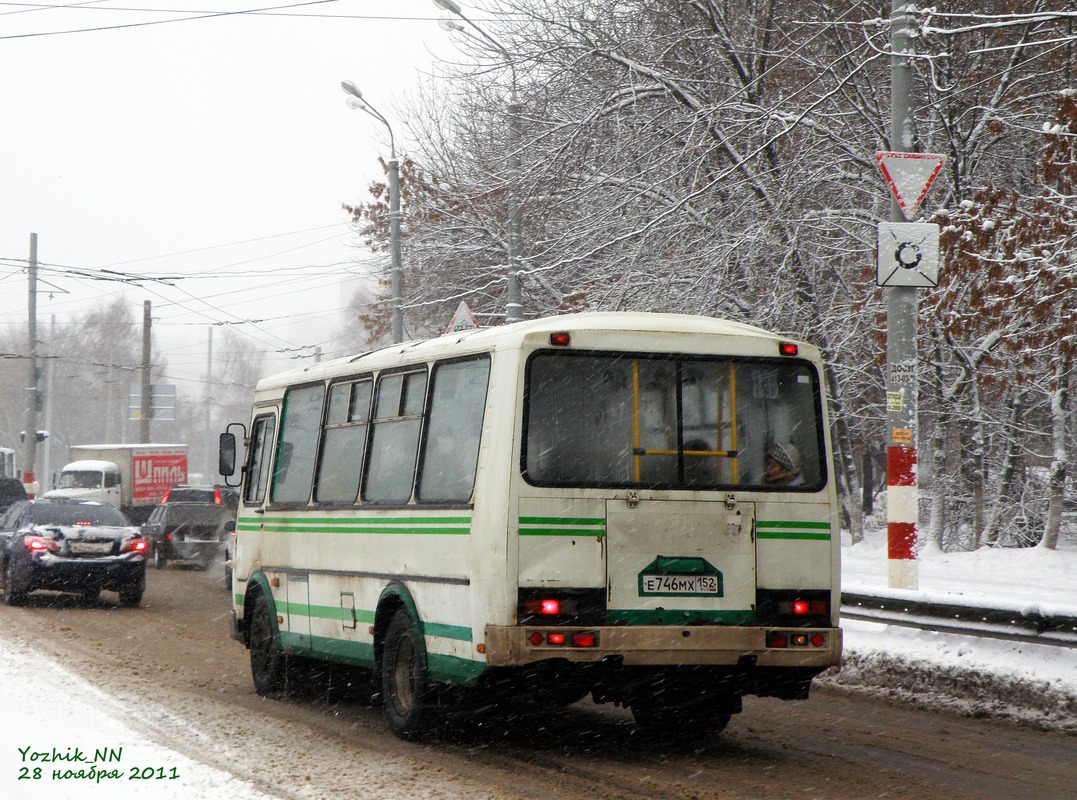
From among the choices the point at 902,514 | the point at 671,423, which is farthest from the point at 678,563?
the point at 902,514

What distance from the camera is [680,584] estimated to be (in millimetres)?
8469

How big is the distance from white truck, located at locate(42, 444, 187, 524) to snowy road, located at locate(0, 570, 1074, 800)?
3563cm

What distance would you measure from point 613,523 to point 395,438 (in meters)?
2.10

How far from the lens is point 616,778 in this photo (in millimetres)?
7906

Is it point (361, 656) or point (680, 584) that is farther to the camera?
point (361, 656)

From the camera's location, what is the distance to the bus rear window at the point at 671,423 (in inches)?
335

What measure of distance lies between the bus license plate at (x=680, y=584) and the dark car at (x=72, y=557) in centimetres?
1380

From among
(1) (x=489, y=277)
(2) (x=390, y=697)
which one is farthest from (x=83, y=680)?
(1) (x=489, y=277)

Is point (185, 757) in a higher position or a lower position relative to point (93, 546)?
lower

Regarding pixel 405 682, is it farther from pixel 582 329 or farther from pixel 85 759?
pixel 582 329

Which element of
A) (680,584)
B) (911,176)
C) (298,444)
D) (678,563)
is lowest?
(680,584)

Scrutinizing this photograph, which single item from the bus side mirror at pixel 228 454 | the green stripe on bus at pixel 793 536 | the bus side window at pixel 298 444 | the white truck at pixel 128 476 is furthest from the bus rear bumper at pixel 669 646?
the white truck at pixel 128 476

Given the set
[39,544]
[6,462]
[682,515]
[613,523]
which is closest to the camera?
[613,523]

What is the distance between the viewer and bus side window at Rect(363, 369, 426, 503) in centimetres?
963
